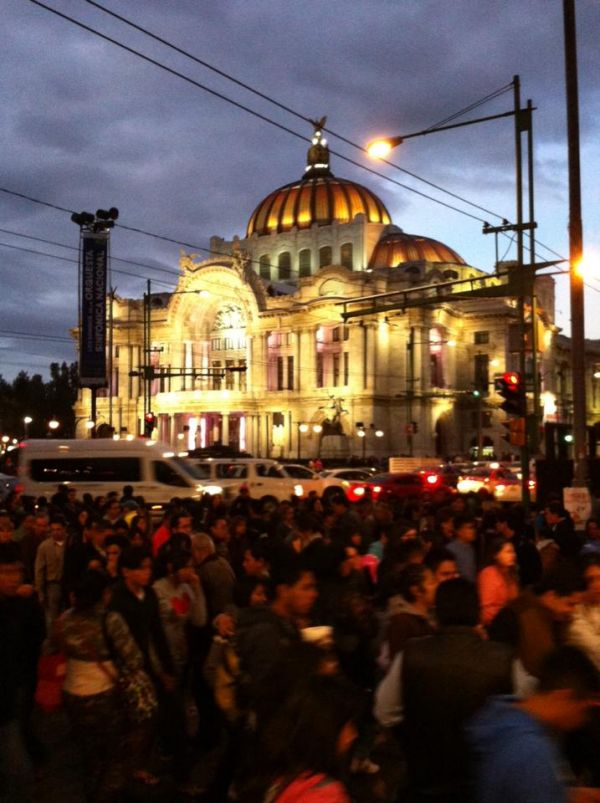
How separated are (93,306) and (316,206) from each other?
50.4m

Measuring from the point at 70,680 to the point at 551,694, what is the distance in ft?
10.7

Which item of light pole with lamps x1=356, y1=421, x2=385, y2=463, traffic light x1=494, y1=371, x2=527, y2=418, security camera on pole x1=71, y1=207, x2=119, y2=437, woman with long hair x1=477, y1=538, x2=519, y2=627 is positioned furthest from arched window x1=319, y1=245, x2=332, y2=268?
woman with long hair x1=477, y1=538, x2=519, y2=627

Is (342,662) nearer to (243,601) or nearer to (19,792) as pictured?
(243,601)

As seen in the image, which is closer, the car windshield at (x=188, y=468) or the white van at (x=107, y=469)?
the white van at (x=107, y=469)

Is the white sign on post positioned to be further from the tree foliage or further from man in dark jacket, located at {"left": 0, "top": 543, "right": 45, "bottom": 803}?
the tree foliage

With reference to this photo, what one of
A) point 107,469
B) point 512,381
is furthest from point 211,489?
point 512,381

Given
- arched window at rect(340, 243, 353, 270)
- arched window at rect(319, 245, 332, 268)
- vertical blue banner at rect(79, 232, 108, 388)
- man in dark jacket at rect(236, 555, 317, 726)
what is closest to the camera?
man in dark jacket at rect(236, 555, 317, 726)

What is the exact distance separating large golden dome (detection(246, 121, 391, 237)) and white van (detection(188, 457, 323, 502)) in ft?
176

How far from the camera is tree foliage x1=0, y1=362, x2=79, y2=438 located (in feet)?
311

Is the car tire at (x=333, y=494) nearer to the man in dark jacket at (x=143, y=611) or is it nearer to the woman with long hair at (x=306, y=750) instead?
the man in dark jacket at (x=143, y=611)

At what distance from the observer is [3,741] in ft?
17.8

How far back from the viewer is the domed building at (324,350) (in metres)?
67.0

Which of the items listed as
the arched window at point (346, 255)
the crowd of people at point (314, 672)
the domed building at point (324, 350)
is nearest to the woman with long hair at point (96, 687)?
the crowd of people at point (314, 672)

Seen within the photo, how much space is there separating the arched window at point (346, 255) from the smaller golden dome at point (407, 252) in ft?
5.50
